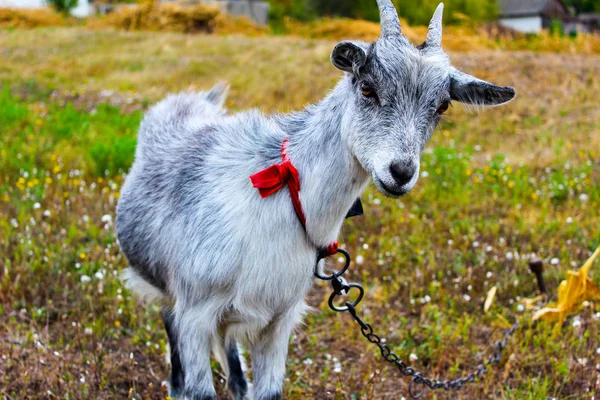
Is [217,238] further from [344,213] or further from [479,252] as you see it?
[479,252]

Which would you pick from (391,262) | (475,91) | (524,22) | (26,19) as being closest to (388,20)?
(475,91)

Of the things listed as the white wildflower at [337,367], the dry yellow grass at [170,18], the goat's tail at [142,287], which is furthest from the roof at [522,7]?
the goat's tail at [142,287]

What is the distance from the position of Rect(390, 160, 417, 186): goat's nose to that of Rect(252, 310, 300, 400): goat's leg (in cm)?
98

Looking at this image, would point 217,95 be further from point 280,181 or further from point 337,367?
point 337,367

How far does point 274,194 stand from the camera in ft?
8.90

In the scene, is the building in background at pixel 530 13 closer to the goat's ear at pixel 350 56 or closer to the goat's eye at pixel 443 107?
the goat's eye at pixel 443 107

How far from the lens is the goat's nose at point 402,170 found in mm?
2273

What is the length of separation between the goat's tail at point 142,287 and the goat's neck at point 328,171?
1.21 metres

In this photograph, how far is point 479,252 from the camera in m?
5.20

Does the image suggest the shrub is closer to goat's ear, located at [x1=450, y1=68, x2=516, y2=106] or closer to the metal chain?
the metal chain

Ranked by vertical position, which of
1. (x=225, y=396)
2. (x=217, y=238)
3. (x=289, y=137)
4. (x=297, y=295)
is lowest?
(x=225, y=396)

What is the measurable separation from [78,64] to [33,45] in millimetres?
3212

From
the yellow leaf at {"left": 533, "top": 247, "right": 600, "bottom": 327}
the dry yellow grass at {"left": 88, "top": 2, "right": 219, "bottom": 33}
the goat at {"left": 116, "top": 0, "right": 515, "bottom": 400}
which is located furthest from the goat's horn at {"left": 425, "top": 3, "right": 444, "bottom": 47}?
the dry yellow grass at {"left": 88, "top": 2, "right": 219, "bottom": 33}

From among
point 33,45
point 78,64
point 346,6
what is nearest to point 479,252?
point 78,64
